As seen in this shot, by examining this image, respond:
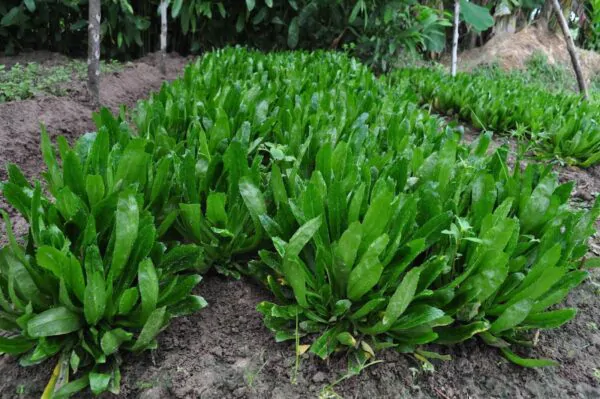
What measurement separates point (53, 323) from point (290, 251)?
2.37 ft

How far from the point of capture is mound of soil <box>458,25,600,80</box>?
12.3m

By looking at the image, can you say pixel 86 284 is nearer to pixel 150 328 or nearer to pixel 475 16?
pixel 150 328

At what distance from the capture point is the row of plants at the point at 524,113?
4.12 meters

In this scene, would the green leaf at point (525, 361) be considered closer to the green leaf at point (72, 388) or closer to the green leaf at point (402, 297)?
the green leaf at point (402, 297)

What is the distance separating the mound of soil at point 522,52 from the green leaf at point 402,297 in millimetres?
11741

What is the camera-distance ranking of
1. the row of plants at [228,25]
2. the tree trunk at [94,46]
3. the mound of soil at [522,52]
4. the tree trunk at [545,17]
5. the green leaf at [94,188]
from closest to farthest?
the green leaf at [94,188], the tree trunk at [94,46], the row of plants at [228,25], the mound of soil at [522,52], the tree trunk at [545,17]

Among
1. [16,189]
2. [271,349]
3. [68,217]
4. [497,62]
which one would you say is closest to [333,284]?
[271,349]

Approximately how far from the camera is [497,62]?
12.2 meters

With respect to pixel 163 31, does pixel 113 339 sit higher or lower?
lower

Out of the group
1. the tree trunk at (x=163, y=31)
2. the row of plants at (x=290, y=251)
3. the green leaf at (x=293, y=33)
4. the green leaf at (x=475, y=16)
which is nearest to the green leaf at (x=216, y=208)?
the row of plants at (x=290, y=251)

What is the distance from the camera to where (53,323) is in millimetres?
1449

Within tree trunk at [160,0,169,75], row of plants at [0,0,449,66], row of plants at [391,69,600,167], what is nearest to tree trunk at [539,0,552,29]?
row of plants at [0,0,449,66]

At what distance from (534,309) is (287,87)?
266 cm

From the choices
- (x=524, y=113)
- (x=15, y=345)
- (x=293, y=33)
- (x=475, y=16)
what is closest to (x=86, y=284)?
(x=15, y=345)
